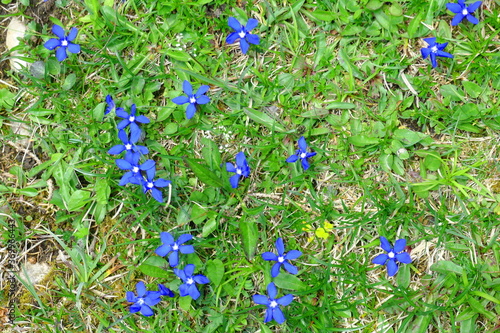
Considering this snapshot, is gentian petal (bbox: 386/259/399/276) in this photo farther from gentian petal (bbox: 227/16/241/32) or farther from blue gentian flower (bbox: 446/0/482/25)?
gentian petal (bbox: 227/16/241/32)

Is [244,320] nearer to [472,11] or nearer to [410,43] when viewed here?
[410,43]

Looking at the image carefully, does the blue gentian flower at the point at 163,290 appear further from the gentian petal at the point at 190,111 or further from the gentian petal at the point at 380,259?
the gentian petal at the point at 380,259

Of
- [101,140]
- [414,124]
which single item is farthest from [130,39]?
[414,124]

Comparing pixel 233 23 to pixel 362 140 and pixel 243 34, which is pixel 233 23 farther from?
pixel 362 140

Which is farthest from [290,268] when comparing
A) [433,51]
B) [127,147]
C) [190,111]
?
[433,51]

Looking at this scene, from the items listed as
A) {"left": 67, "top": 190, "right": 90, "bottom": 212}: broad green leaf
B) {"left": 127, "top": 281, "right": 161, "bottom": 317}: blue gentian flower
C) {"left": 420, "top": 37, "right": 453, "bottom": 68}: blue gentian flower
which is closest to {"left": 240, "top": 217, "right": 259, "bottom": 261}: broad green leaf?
{"left": 127, "top": 281, "right": 161, "bottom": 317}: blue gentian flower

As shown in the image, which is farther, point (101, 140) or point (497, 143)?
point (101, 140)

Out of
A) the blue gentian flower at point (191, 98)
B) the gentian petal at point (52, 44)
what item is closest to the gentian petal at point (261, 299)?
the blue gentian flower at point (191, 98)
